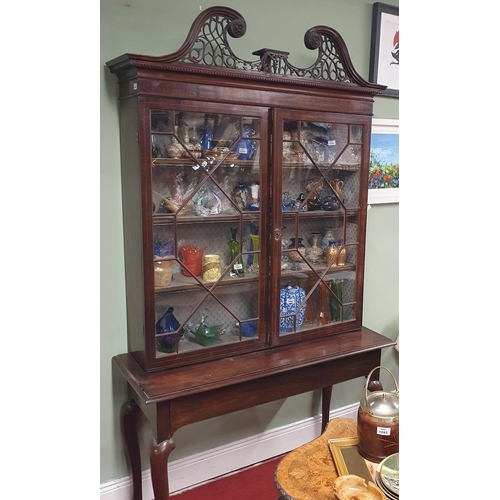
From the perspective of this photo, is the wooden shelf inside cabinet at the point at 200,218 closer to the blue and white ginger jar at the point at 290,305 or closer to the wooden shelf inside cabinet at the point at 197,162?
the wooden shelf inside cabinet at the point at 197,162

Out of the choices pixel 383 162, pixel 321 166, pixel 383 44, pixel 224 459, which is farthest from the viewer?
pixel 383 162

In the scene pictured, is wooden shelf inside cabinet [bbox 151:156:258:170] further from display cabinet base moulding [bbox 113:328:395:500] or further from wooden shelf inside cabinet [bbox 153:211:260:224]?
display cabinet base moulding [bbox 113:328:395:500]

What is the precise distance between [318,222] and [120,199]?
36.0 inches

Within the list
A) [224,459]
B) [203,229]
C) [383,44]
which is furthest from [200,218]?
[383,44]

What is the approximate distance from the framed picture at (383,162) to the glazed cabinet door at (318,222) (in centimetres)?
45

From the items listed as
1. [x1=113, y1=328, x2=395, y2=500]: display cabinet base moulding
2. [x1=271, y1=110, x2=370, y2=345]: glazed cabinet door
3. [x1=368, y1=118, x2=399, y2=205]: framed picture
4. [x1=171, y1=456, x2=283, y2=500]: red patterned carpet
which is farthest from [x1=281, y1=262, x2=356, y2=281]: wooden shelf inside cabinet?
[x1=171, y1=456, x2=283, y2=500]: red patterned carpet

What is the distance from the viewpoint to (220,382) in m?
1.88

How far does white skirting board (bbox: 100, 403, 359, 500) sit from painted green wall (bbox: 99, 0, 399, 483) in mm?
39

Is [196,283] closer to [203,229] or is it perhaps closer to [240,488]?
[203,229]

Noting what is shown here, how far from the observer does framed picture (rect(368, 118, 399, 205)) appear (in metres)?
2.77

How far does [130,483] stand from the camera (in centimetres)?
224
